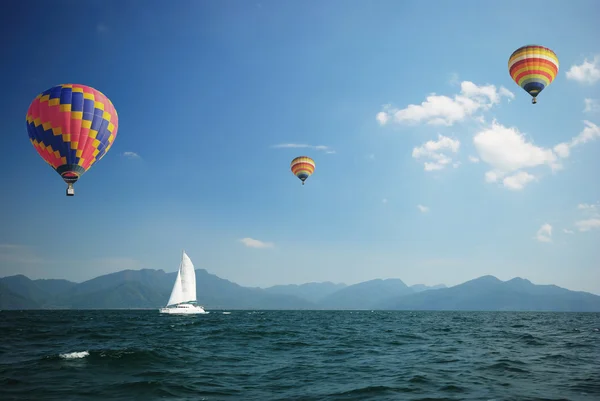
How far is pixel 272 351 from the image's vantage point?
101ft

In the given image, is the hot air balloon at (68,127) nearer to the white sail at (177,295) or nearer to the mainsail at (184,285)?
the mainsail at (184,285)

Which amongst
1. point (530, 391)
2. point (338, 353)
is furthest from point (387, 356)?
point (530, 391)

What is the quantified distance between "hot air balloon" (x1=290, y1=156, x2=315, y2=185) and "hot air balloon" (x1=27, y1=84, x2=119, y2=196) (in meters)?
42.3

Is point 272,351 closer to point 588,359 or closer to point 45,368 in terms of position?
point 45,368

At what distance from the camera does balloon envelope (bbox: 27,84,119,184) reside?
35781 mm

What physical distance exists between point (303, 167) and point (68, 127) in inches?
1800

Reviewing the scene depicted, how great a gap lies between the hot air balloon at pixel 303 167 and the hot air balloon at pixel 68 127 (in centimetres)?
4232

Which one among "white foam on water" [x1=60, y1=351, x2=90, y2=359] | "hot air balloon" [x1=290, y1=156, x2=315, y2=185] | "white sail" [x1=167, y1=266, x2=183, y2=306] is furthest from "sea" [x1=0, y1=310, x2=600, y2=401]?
"white sail" [x1=167, y1=266, x2=183, y2=306]

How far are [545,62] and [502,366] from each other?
44.1 m

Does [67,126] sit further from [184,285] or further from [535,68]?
[184,285]

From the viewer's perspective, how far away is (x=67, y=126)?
35.9 m

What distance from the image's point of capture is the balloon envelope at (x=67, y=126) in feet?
117

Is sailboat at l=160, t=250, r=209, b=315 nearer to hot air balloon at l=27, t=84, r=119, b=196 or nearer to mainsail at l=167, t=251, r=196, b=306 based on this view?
mainsail at l=167, t=251, r=196, b=306

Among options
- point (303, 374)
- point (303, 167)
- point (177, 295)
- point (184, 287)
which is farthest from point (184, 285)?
point (303, 374)
